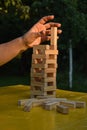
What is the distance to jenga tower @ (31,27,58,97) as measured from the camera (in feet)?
11.9

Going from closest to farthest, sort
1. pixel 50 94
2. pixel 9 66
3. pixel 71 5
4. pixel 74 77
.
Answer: pixel 50 94 → pixel 71 5 → pixel 74 77 → pixel 9 66

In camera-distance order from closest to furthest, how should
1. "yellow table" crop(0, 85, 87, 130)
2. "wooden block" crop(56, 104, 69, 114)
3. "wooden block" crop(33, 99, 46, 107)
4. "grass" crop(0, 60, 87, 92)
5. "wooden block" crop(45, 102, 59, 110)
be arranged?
"yellow table" crop(0, 85, 87, 130), "wooden block" crop(56, 104, 69, 114), "wooden block" crop(45, 102, 59, 110), "wooden block" crop(33, 99, 46, 107), "grass" crop(0, 60, 87, 92)

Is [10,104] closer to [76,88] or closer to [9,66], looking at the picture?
[76,88]

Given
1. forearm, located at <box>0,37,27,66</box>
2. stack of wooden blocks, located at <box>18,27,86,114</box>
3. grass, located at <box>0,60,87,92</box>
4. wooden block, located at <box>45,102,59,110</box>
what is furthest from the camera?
grass, located at <box>0,60,87,92</box>

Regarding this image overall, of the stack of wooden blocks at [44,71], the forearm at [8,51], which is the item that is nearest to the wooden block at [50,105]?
the stack of wooden blocks at [44,71]

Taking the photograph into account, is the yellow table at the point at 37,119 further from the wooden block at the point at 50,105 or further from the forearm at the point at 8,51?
the forearm at the point at 8,51

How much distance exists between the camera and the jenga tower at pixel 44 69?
3.61m

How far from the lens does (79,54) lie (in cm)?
1105

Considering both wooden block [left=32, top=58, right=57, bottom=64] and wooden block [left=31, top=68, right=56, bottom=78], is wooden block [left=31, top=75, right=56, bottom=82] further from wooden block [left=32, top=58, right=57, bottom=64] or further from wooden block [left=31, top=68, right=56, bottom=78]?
wooden block [left=32, top=58, right=57, bottom=64]

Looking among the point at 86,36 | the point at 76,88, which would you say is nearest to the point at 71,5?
the point at 86,36

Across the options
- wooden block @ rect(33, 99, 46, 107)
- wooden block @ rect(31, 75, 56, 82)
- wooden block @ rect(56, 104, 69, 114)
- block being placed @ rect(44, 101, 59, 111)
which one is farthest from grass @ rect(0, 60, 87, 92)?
wooden block @ rect(56, 104, 69, 114)

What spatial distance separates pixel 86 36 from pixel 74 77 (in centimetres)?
204

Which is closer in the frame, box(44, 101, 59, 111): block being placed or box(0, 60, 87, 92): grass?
box(44, 101, 59, 111): block being placed

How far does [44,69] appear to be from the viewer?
3.62 meters
